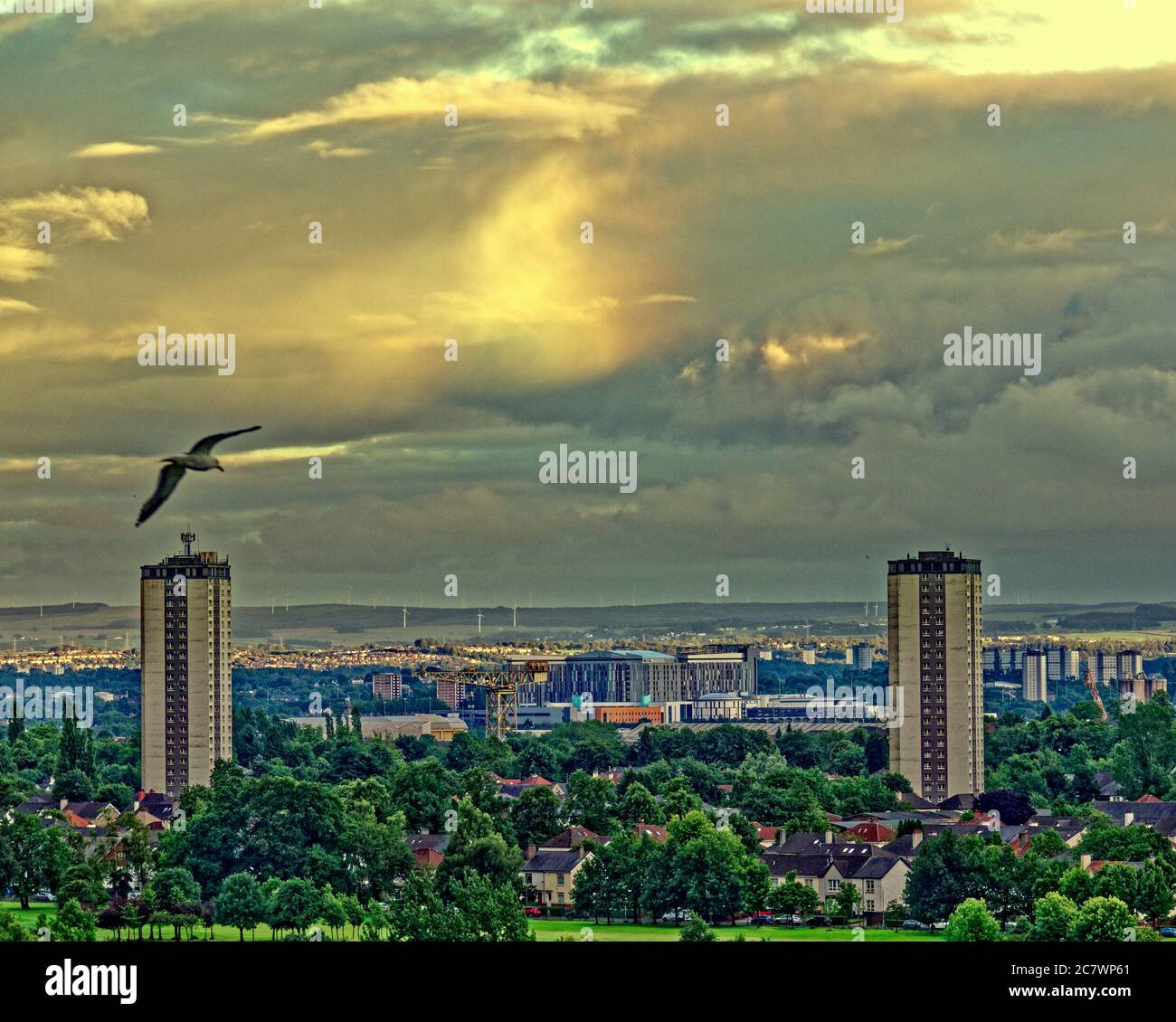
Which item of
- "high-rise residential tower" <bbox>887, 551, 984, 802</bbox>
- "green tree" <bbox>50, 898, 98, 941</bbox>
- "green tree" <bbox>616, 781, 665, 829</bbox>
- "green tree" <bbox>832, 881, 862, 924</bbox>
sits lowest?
"green tree" <bbox>832, 881, 862, 924</bbox>

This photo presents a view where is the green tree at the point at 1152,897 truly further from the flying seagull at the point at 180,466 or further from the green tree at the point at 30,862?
the flying seagull at the point at 180,466

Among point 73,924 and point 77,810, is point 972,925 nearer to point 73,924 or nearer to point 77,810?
point 73,924

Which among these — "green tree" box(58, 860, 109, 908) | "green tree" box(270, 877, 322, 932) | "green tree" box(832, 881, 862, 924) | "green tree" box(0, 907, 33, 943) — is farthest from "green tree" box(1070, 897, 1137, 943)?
"green tree" box(58, 860, 109, 908)

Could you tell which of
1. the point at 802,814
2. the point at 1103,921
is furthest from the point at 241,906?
the point at 802,814

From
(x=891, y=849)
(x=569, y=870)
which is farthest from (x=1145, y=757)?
(x=569, y=870)

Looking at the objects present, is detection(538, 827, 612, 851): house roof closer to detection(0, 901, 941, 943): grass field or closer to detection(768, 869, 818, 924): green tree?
detection(0, 901, 941, 943): grass field
